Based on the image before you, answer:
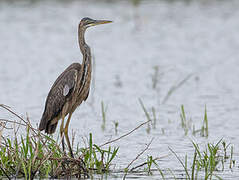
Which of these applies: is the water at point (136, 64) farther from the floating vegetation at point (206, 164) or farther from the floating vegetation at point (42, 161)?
the floating vegetation at point (42, 161)

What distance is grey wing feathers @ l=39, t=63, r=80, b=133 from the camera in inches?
259

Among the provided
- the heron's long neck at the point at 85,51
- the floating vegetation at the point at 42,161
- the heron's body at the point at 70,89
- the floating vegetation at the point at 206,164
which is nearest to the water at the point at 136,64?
the floating vegetation at the point at 206,164

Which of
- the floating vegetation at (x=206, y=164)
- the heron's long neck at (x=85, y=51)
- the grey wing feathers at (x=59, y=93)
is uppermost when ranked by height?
the heron's long neck at (x=85, y=51)

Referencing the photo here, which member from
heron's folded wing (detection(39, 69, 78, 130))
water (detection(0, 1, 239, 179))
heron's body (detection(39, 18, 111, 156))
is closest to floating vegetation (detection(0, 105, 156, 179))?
water (detection(0, 1, 239, 179))

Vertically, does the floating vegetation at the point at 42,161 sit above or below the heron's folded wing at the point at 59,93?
below

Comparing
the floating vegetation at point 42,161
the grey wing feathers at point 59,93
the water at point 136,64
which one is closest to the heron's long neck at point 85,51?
the grey wing feathers at point 59,93

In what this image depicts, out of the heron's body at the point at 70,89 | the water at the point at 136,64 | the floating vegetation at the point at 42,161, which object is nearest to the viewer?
the floating vegetation at the point at 42,161

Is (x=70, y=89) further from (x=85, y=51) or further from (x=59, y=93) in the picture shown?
(x=85, y=51)

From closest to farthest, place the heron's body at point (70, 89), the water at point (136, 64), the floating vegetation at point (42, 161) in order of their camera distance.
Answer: the floating vegetation at point (42, 161) < the heron's body at point (70, 89) < the water at point (136, 64)

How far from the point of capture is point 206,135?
27.5 ft

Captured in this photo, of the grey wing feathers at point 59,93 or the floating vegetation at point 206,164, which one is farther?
the grey wing feathers at point 59,93

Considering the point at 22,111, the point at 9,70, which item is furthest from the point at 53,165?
the point at 9,70

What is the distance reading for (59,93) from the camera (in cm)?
670

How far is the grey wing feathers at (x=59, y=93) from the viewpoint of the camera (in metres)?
6.57
